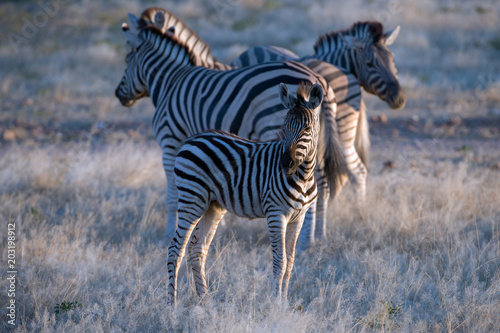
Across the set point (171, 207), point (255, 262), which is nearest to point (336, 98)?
point (255, 262)

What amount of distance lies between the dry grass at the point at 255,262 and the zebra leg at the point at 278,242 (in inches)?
10.5

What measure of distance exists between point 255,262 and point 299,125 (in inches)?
76.2

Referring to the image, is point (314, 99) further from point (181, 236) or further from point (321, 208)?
point (321, 208)

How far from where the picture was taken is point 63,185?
739 centimetres

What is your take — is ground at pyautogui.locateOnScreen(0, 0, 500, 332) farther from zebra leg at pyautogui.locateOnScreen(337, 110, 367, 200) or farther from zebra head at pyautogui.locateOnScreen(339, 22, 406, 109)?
zebra head at pyautogui.locateOnScreen(339, 22, 406, 109)

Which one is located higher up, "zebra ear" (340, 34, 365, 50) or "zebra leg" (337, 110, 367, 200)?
"zebra ear" (340, 34, 365, 50)

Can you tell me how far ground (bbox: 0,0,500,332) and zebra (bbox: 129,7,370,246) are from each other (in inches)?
9.7

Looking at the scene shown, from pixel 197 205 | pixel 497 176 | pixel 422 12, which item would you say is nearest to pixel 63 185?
pixel 197 205

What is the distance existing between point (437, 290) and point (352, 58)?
3.63m

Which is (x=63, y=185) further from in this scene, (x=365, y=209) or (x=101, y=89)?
(x=101, y=89)

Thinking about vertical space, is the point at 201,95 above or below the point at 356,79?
below

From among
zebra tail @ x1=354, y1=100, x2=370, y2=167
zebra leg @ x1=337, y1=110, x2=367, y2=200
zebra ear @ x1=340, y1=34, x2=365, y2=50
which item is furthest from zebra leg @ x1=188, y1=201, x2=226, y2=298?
zebra ear @ x1=340, y1=34, x2=365, y2=50

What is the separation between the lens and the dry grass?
4012 millimetres

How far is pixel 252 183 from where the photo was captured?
4.05 m
